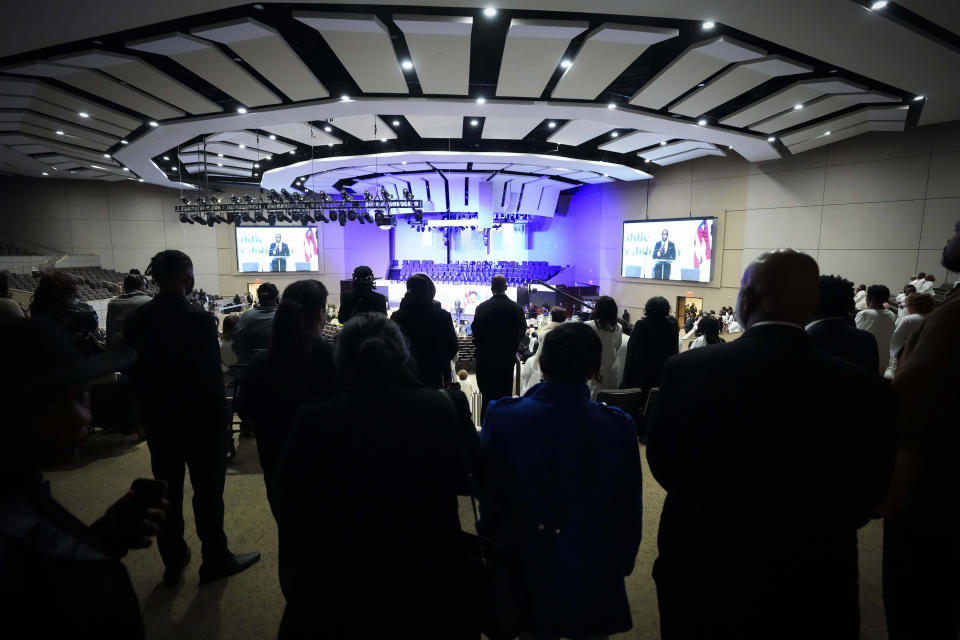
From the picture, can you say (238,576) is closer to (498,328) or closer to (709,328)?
(498,328)

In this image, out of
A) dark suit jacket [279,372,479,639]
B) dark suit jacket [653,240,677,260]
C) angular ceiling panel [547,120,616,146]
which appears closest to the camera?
dark suit jacket [279,372,479,639]

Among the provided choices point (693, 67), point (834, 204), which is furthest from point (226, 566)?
point (834, 204)

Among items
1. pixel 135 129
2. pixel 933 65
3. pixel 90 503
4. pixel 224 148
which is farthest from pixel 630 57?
pixel 224 148

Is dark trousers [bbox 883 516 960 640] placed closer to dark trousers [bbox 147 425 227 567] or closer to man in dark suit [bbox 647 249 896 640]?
man in dark suit [bbox 647 249 896 640]

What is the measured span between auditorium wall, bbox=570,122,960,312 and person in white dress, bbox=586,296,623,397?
8.03 m

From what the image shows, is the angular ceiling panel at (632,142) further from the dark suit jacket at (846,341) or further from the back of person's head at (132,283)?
the back of person's head at (132,283)

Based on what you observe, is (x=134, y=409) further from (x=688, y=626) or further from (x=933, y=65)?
(x=933, y=65)

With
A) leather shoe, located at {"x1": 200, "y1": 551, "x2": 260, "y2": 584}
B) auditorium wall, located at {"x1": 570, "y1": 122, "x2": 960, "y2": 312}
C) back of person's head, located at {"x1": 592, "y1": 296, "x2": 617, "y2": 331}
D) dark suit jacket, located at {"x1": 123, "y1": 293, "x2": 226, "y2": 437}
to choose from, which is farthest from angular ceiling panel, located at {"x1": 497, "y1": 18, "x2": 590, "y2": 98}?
auditorium wall, located at {"x1": 570, "y1": 122, "x2": 960, "y2": 312}

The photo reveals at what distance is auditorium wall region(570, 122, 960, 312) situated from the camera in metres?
7.94

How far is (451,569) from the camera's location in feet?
3.91

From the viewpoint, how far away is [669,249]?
13.0 m

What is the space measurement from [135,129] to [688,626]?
11005 millimetres

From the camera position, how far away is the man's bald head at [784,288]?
1.18m

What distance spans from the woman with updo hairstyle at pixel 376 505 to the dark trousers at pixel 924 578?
1.57 meters
